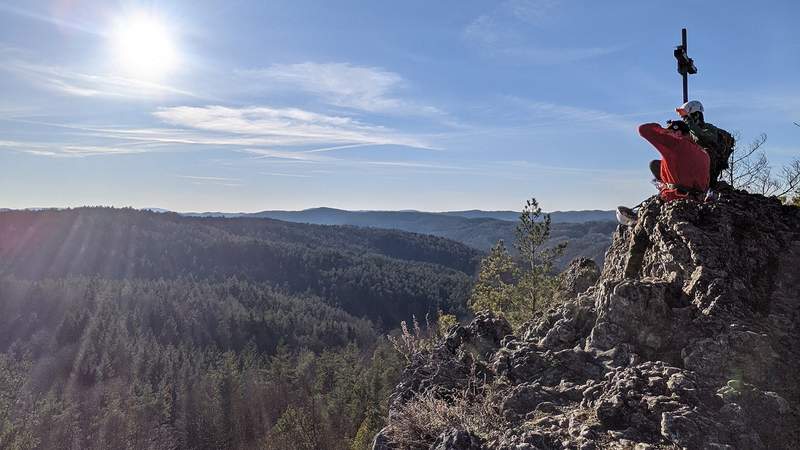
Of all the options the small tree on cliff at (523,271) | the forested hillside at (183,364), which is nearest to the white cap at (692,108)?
the small tree on cliff at (523,271)

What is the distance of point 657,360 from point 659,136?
317 cm

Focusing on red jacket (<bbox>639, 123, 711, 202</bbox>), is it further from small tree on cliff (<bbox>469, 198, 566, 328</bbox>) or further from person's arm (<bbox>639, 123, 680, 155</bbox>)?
small tree on cliff (<bbox>469, 198, 566, 328</bbox>)

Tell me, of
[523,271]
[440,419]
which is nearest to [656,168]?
[440,419]

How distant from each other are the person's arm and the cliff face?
81 centimetres

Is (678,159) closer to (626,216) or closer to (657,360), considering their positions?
(626,216)

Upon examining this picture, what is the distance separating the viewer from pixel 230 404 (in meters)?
73.7

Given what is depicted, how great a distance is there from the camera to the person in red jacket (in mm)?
7086

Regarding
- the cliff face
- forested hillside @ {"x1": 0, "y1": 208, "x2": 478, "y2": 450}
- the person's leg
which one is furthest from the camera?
forested hillside @ {"x1": 0, "y1": 208, "x2": 478, "y2": 450}

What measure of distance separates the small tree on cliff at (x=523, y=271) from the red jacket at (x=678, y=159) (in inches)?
474

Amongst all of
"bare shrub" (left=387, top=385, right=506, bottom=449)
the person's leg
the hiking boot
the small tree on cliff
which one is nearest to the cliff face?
"bare shrub" (left=387, top=385, right=506, bottom=449)

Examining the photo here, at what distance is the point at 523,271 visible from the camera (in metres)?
22.0

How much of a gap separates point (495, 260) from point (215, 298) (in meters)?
144

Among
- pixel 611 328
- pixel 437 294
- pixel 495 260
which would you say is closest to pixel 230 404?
pixel 495 260

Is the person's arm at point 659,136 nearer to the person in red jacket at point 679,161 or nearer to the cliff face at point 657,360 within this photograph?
the person in red jacket at point 679,161
